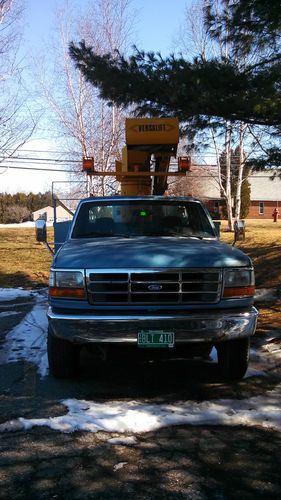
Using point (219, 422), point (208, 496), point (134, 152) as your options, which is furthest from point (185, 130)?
point (208, 496)

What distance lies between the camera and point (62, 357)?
16.7 feet

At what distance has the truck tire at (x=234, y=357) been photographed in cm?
511

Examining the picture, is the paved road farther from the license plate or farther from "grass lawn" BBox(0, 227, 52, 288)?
"grass lawn" BBox(0, 227, 52, 288)

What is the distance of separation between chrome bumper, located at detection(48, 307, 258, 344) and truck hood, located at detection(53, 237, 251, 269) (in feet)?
1.49

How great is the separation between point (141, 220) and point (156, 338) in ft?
6.43

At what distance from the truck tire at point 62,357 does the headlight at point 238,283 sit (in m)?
1.57

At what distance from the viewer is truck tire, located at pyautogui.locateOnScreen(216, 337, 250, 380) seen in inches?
201

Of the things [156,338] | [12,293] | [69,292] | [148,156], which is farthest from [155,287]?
[12,293]

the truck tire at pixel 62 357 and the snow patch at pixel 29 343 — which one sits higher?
the truck tire at pixel 62 357

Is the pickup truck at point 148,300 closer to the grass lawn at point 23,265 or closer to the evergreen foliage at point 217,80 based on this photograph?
the evergreen foliage at point 217,80

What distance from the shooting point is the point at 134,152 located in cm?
964

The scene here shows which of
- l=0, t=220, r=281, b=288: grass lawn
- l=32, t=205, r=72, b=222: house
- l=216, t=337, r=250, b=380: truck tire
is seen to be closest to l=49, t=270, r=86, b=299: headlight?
l=216, t=337, r=250, b=380: truck tire

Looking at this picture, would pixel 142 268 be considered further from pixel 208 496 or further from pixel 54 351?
pixel 208 496

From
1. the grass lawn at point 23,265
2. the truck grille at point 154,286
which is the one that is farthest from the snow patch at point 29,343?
the grass lawn at point 23,265
